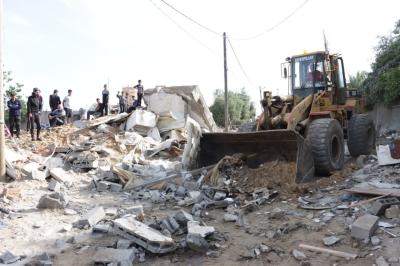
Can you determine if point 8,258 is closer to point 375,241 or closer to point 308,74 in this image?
point 375,241

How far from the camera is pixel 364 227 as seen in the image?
4895mm

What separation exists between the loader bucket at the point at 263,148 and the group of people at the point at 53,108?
20.4 feet

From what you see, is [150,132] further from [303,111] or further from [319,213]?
[319,213]

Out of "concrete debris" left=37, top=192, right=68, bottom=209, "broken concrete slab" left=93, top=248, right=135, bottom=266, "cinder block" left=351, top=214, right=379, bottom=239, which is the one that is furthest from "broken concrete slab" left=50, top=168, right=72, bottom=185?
"cinder block" left=351, top=214, right=379, bottom=239

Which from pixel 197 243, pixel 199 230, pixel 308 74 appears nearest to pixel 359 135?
pixel 308 74

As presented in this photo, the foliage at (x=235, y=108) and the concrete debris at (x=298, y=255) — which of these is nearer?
→ the concrete debris at (x=298, y=255)

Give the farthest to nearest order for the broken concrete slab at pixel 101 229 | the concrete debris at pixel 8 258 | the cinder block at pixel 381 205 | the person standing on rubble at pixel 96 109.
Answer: the person standing on rubble at pixel 96 109 → the broken concrete slab at pixel 101 229 → the cinder block at pixel 381 205 → the concrete debris at pixel 8 258

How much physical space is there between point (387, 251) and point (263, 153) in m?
3.91

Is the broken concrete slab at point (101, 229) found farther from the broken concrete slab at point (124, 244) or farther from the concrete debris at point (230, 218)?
the concrete debris at point (230, 218)

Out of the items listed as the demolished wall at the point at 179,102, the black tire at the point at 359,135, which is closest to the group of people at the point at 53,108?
the demolished wall at the point at 179,102

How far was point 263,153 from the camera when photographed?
27.1 ft

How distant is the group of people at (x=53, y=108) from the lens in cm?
1266

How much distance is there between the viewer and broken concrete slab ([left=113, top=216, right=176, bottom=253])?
16.4ft

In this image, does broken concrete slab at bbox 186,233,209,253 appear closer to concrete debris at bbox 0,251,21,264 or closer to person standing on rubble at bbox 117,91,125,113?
concrete debris at bbox 0,251,21,264
